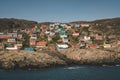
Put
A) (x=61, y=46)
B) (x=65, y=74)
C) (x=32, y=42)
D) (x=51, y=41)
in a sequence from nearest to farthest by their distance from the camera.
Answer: (x=65, y=74), (x=61, y=46), (x=32, y=42), (x=51, y=41)

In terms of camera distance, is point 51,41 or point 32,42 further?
point 51,41

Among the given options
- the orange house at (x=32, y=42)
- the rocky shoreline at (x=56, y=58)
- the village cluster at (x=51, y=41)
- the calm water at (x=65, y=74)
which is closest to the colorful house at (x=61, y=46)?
the village cluster at (x=51, y=41)

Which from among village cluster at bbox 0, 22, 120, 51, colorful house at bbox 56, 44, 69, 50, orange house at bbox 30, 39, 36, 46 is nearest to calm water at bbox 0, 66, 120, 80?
village cluster at bbox 0, 22, 120, 51

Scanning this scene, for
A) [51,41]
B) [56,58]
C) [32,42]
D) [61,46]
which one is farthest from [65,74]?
[51,41]

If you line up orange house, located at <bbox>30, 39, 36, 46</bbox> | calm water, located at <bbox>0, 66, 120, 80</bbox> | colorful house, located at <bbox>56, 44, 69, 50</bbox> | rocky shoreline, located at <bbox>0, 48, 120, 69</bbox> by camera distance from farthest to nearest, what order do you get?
orange house, located at <bbox>30, 39, 36, 46</bbox>
colorful house, located at <bbox>56, 44, 69, 50</bbox>
rocky shoreline, located at <bbox>0, 48, 120, 69</bbox>
calm water, located at <bbox>0, 66, 120, 80</bbox>

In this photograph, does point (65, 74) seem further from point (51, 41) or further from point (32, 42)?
point (51, 41)

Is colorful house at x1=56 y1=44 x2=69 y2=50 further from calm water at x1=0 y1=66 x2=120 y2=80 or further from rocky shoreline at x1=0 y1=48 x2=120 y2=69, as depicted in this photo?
calm water at x1=0 y1=66 x2=120 y2=80

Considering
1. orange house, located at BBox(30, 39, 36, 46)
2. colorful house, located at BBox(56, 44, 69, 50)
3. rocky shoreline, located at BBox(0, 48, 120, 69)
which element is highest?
orange house, located at BBox(30, 39, 36, 46)

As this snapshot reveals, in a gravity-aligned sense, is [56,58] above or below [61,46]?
below

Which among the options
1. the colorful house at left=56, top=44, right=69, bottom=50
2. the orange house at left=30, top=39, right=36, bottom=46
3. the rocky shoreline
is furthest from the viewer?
the orange house at left=30, top=39, right=36, bottom=46
